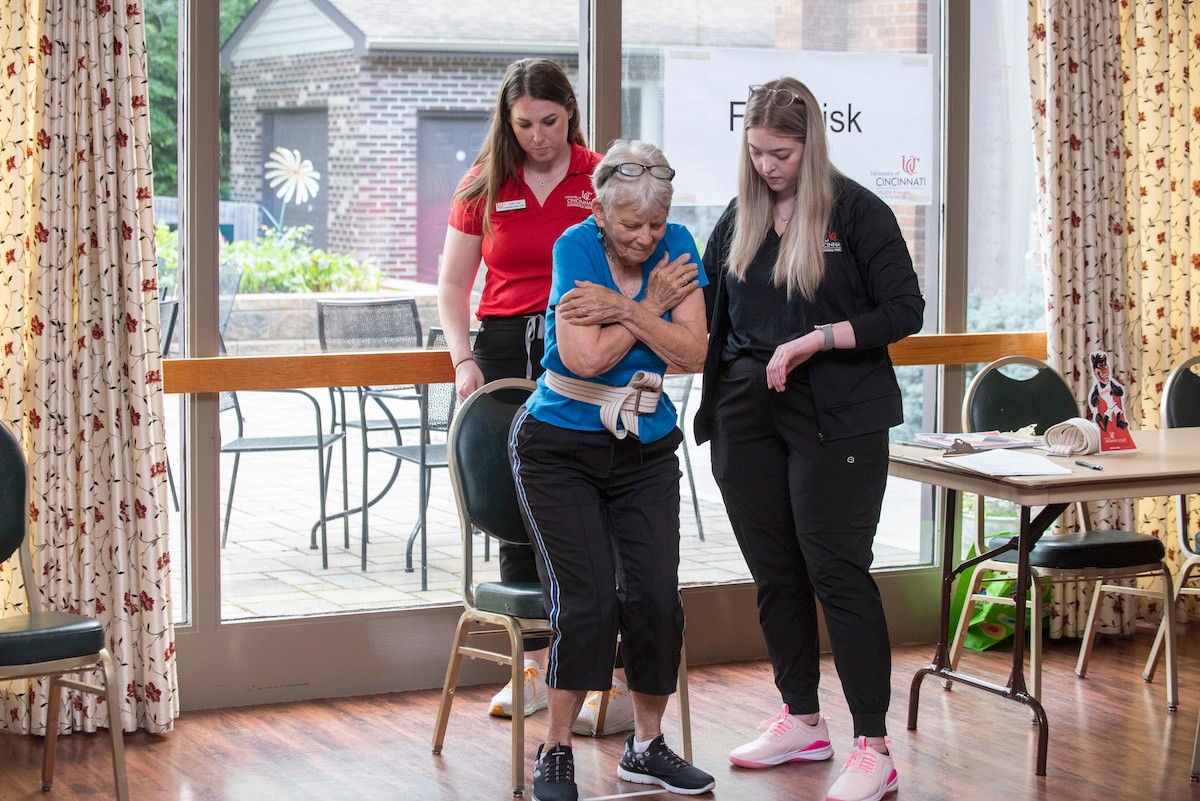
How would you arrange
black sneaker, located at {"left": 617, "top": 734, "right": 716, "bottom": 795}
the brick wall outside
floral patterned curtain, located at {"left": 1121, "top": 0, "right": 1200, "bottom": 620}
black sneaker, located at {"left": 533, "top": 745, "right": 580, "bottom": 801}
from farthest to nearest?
1. floral patterned curtain, located at {"left": 1121, "top": 0, "right": 1200, "bottom": 620}
2. the brick wall outside
3. black sneaker, located at {"left": 617, "top": 734, "right": 716, "bottom": 795}
4. black sneaker, located at {"left": 533, "top": 745, "right": 580, "bottom": 801}

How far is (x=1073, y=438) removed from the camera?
11.6 feet

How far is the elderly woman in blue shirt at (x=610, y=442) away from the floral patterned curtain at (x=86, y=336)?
1123 millimetres

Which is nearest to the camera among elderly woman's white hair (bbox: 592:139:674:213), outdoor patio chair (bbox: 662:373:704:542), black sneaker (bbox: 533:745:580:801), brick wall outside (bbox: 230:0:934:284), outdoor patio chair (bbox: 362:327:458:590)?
elderly woman's white hair (bbox: 592:139:674:213)

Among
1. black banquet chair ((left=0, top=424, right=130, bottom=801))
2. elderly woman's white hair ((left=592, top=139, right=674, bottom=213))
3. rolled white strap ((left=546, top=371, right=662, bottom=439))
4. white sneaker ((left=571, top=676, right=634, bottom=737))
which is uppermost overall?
elderly woman's white hair ((left=592, top=139, right=674, bottom=213))

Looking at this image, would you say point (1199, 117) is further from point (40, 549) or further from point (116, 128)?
point (40, 549)

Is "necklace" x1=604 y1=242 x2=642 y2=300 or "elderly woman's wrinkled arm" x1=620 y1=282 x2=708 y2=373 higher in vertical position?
"necklace" x1=604 y1=242 x2=642 y2=300

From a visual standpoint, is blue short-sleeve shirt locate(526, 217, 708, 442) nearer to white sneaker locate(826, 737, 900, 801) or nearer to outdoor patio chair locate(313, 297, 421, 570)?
white sneaker locate(826, 737, 900, 801)

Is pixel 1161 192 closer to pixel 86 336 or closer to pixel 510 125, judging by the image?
pixel 510 125

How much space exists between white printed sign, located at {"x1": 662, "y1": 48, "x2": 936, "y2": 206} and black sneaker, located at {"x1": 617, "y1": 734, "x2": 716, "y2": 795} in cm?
180

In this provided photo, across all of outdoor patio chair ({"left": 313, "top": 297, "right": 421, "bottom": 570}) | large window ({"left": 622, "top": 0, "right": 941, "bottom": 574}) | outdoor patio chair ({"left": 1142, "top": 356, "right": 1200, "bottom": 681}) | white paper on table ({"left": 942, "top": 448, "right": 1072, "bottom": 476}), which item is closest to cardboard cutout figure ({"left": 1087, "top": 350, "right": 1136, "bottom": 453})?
white paper on table ({"left": 942, "top": 448, "right": 1072, "bottom": 476})

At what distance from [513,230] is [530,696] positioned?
1.26 m

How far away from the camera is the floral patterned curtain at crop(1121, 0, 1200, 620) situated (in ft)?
15.3

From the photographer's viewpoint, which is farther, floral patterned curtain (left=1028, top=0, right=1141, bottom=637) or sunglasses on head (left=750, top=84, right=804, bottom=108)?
floral patterned curtain (left=1028, top=0, right=1141, bottom=637)

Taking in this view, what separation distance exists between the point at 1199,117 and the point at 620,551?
288 centimetres
